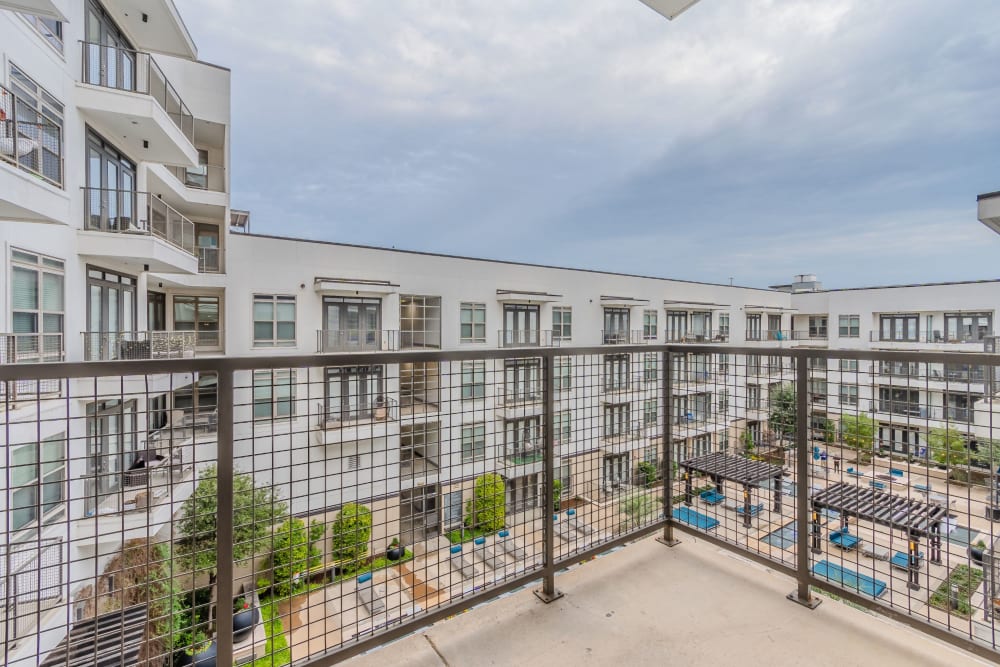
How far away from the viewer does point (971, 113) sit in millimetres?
12664

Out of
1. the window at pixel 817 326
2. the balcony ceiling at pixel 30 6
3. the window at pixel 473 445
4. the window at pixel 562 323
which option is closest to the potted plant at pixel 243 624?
the window at pixel 473 445

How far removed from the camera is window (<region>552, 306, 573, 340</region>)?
13.0 meters

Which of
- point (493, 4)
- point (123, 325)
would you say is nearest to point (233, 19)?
point (493, 4)

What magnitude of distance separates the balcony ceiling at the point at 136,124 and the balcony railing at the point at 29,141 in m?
0.70

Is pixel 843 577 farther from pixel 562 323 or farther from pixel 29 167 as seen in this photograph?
pixel 562 323

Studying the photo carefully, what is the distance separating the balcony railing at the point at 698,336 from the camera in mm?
16125

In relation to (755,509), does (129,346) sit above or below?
above

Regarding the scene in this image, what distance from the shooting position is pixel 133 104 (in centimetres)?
596

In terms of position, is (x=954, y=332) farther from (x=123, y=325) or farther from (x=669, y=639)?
(x=123, y=325)

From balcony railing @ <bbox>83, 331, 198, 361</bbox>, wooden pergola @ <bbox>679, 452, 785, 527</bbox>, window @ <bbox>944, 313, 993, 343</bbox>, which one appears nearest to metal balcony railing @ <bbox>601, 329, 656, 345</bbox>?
wooden pergola @ <bbox>679, 452, 785, 527</bbox>

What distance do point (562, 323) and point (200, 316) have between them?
9.21 meters

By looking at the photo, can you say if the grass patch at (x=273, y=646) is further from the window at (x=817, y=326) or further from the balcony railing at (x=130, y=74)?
the window at (x=817, y=326)

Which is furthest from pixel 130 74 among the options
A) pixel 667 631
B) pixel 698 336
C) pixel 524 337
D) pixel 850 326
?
pixel 850 326

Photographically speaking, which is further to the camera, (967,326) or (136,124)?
(967,326)
